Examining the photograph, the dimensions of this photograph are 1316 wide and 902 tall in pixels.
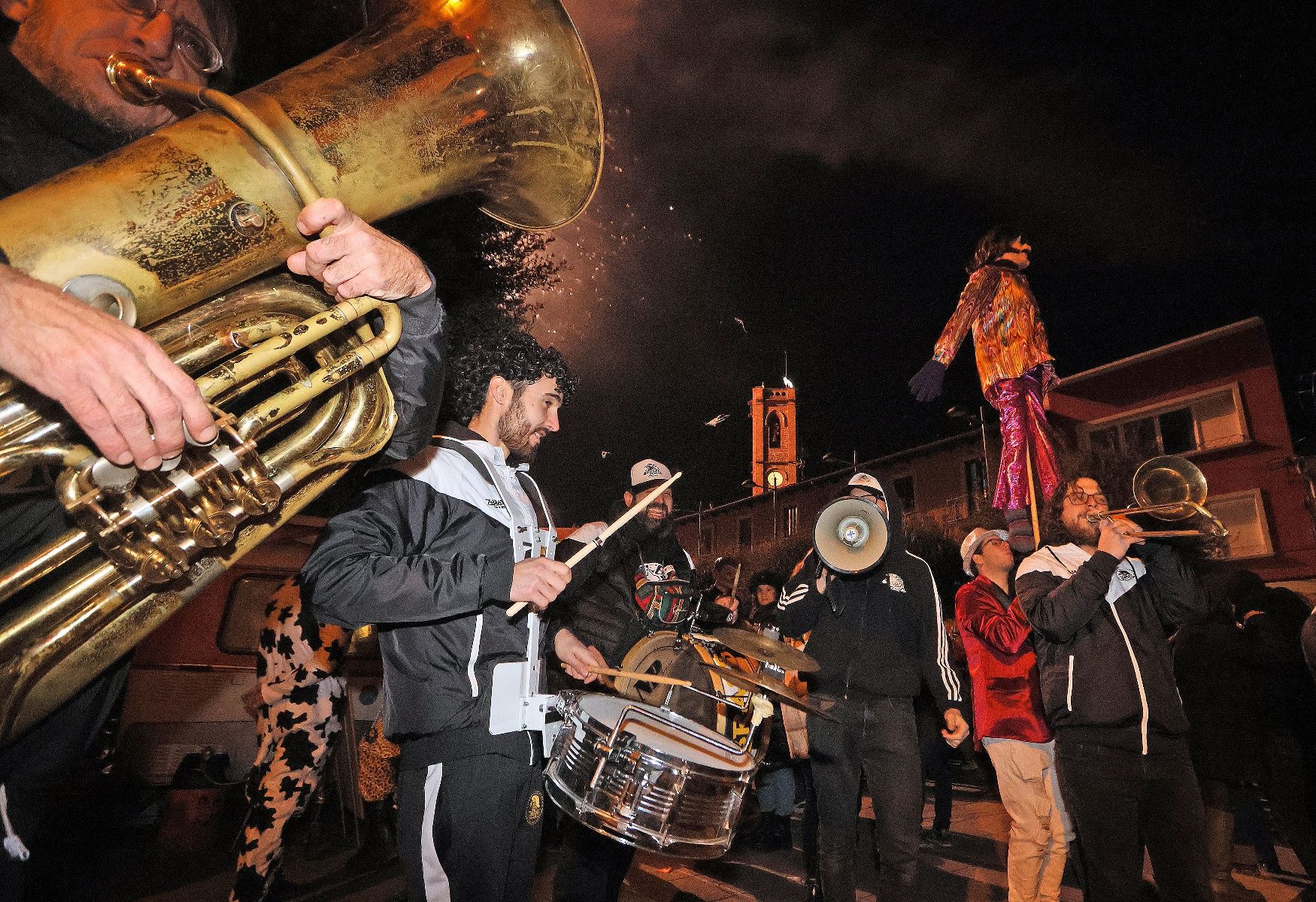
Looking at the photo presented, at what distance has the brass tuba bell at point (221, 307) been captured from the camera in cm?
122

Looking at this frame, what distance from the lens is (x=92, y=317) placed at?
3.43 feet

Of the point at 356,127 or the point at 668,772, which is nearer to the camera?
the point at 356,127

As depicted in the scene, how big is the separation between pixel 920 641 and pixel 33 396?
4.37 meters

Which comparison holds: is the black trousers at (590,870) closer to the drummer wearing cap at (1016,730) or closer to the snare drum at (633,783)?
the snare drum at (633,783)

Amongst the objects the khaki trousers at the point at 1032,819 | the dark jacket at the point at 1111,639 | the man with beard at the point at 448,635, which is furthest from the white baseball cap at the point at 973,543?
the man with beard at the point at 448,635

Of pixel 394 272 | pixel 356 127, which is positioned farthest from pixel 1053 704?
pixel 356 127

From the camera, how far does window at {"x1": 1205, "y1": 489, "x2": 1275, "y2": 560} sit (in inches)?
757

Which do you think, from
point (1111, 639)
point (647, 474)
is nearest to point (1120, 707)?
point (1111, 639)

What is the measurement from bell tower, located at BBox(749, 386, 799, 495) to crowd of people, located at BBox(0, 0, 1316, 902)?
103 feet

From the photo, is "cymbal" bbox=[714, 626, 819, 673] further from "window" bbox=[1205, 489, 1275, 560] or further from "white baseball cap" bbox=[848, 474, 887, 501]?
"window" bbox=[1205, 489, 1275, 560]

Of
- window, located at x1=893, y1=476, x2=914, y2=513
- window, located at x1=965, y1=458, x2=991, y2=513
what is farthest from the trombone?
window, located at x1=893, y1=476, x2=914, y2=513

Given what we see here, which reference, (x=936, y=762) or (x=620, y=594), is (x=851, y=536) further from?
(x=936, y=762)

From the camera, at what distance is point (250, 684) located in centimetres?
812

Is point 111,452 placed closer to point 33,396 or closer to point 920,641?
point 33,396
